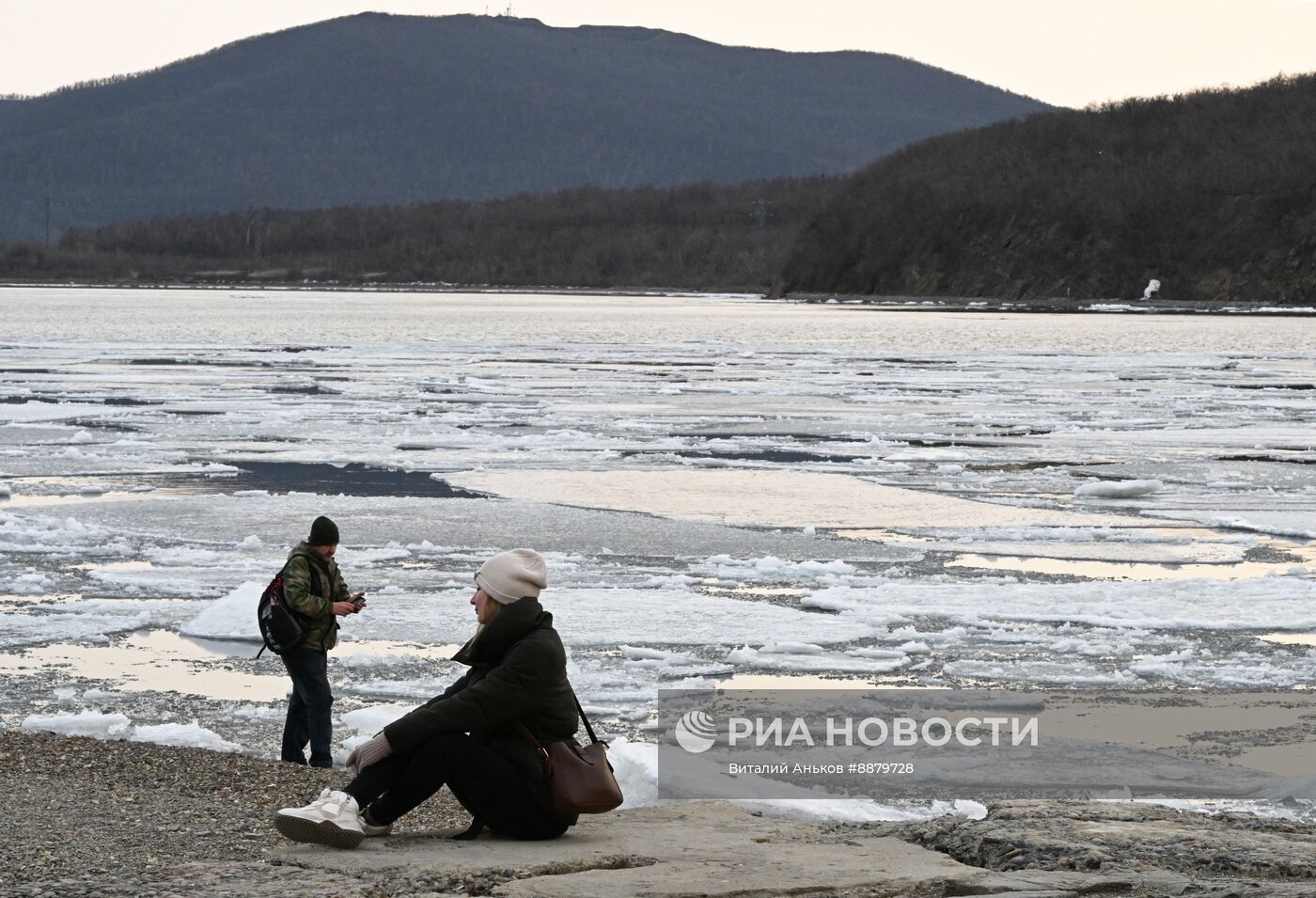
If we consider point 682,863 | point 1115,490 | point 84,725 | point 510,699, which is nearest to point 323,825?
point 510,699

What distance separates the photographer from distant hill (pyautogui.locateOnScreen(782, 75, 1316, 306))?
120 metres

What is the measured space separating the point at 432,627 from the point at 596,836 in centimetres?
464

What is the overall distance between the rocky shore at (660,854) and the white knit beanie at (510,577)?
0.88m

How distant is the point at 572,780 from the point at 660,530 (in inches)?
356

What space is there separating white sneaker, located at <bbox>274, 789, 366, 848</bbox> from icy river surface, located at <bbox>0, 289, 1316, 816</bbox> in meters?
2.14

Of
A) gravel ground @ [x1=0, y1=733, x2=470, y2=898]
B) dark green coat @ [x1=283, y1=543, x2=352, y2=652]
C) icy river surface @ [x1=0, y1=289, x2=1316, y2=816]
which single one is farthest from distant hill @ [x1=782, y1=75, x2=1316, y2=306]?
gravel ground @ [x1=0, y1=733, x2=470, y2=898]

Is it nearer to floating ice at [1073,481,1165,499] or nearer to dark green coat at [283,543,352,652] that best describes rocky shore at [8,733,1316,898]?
dark green coat at [283,543,352,652]

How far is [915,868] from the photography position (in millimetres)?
5973

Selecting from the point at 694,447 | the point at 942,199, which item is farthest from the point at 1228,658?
the point at 942,199

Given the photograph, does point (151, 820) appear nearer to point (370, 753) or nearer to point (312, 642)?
point (370, 753)

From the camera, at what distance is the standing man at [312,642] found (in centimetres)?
821

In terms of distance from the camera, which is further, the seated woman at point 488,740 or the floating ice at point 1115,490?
the floating ice at point 1115,490

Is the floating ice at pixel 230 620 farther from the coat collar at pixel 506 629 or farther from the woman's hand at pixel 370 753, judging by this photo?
the coat collar at pixel 506 629

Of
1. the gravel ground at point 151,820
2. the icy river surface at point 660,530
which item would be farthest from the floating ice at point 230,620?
the gravel ground at point 151,820
